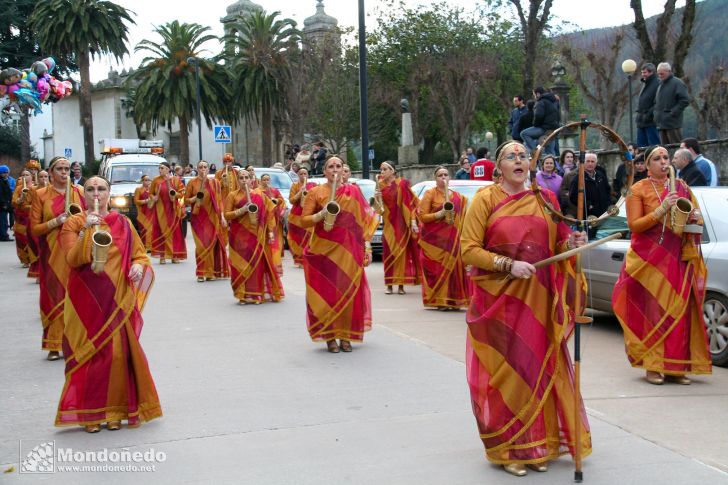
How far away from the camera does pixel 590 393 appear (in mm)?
7738

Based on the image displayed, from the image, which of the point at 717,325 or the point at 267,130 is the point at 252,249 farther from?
the point at 267,130

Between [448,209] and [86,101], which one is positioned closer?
[448,209]

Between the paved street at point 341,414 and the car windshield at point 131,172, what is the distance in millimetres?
15425

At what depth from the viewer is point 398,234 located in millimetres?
15258

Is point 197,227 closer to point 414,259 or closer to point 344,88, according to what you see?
point 414,259

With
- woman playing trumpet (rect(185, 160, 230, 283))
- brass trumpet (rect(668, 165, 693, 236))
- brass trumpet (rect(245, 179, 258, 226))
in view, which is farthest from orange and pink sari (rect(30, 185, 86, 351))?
woman playing trumpet (rect(185, 160, 230, 283))

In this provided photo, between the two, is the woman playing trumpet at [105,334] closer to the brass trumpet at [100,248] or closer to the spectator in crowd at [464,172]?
the brass trumpet at [100,248]

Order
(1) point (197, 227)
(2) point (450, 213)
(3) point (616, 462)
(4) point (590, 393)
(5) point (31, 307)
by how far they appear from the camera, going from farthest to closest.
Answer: (1) point (197, 227) → (5) point (31, 307) → (2) point (450, 213) → (4) point (590, 393) → (3) point (616, 462)

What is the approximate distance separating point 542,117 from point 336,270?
32.7 ft

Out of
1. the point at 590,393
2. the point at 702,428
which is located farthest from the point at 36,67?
the point at 702,428

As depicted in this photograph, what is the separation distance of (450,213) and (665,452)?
7488 millimetres

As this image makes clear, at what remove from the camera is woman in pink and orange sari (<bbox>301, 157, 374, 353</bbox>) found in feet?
32.3

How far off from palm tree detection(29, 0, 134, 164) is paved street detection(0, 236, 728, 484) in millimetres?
37871

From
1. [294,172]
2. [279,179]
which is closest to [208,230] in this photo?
[279,179]
